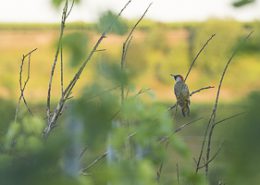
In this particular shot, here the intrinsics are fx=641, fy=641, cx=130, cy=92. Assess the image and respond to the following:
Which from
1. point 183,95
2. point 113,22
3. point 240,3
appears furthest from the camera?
point 183,95

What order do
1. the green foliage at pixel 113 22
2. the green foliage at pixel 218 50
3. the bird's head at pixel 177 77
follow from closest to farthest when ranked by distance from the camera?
the green foliage at pixel 218 50 → the green foliage at pixel 113 22 → the bird's head at pixel 177 77

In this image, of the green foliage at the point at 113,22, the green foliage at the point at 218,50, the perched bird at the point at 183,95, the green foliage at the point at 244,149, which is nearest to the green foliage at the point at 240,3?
the green foliage at the point at 218,50

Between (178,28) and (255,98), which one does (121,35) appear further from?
(178,28)

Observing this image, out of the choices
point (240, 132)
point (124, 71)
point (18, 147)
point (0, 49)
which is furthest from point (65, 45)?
point (0, 49)

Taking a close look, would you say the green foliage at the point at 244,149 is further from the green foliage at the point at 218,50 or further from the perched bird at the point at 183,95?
the perched bird at the point at 183,95

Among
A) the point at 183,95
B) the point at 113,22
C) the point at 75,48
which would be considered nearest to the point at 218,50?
the point at 113,22

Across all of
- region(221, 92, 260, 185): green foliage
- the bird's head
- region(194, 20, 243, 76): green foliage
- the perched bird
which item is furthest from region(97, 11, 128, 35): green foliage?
the bird's head

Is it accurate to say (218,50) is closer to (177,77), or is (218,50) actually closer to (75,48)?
(75,48)

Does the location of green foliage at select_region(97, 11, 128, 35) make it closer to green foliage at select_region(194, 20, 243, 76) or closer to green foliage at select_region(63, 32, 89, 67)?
green foliage at select_region(194, 20, 243, 76)

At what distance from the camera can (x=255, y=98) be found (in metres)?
0.58

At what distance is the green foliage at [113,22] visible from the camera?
3.09 ft

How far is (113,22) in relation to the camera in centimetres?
97

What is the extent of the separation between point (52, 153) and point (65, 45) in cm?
10

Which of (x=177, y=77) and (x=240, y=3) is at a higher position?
(x=240, y=3)
